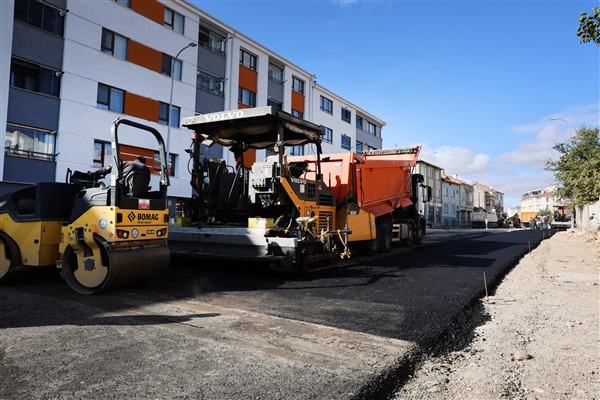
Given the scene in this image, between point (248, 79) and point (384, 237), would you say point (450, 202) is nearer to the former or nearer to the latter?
point (248, 79)

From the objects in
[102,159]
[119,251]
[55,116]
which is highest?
[55,116]

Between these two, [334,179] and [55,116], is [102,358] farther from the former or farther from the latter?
[55,116]

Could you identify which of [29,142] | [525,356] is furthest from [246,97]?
[525,356]

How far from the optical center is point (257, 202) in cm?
841

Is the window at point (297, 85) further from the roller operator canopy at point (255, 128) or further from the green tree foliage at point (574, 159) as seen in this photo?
the roller operator canopy at point (255, 128)

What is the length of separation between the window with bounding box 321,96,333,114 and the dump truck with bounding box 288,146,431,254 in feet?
79.3

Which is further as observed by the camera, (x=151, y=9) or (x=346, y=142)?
(x=346, y=142)

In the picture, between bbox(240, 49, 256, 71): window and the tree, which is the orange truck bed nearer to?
the tree

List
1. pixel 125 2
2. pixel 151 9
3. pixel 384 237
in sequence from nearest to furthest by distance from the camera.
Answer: pixel 384 237, pixel 125 2, pixel 151 9

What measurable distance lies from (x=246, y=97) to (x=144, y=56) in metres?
8.41

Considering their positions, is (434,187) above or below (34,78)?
below

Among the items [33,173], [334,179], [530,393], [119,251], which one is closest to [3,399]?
[119,251]

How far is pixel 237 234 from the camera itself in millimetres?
7629

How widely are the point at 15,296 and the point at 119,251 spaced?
1556 millimetres
